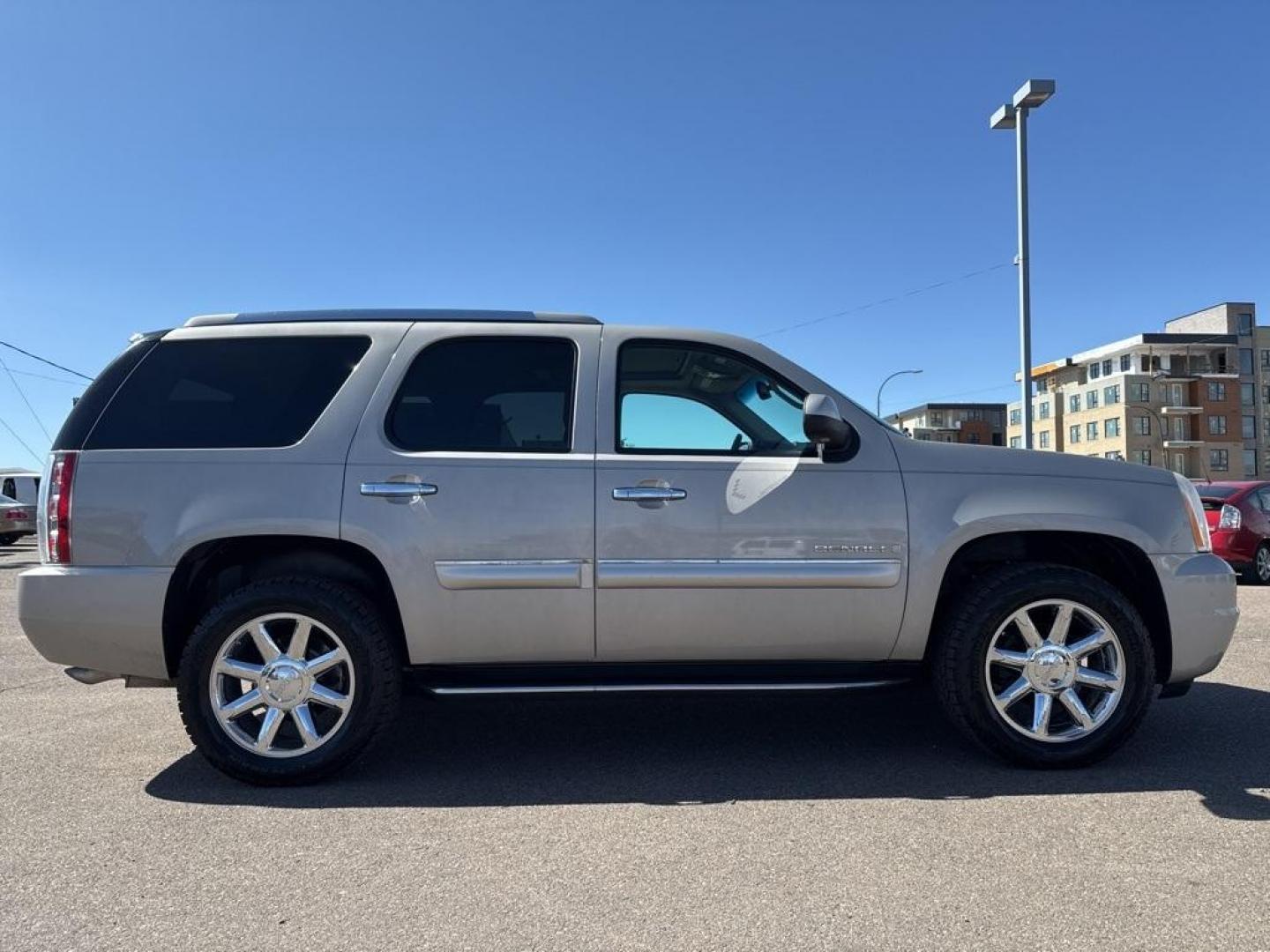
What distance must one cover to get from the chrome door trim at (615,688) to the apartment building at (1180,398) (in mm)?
71133

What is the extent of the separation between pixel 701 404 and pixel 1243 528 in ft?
35.3

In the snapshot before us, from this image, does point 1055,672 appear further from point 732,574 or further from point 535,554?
point 535,554

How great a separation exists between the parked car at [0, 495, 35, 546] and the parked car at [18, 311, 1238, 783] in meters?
22.7

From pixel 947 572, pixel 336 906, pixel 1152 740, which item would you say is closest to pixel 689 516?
pixel 947 572

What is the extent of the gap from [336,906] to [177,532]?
5.49ft

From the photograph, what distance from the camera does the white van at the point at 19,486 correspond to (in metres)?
25.3

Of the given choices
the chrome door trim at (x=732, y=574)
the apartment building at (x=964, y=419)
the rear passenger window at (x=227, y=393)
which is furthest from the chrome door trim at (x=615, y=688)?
the apartment building at (x=964, y=419)

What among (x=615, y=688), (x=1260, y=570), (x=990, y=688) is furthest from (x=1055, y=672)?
(x=1260, y=570)

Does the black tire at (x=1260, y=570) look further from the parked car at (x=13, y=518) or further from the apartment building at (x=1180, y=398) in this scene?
the apartment building at (x=1180, y=398)

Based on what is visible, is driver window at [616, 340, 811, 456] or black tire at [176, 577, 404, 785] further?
driver window at [616, 340, 811, 456]

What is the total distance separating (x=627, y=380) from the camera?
387 cm

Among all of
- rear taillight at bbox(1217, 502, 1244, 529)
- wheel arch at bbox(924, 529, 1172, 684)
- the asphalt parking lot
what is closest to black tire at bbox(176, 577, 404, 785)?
the asphalt parking lot

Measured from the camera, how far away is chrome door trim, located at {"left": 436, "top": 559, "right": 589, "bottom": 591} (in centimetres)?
353

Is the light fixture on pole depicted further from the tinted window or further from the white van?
the white van
